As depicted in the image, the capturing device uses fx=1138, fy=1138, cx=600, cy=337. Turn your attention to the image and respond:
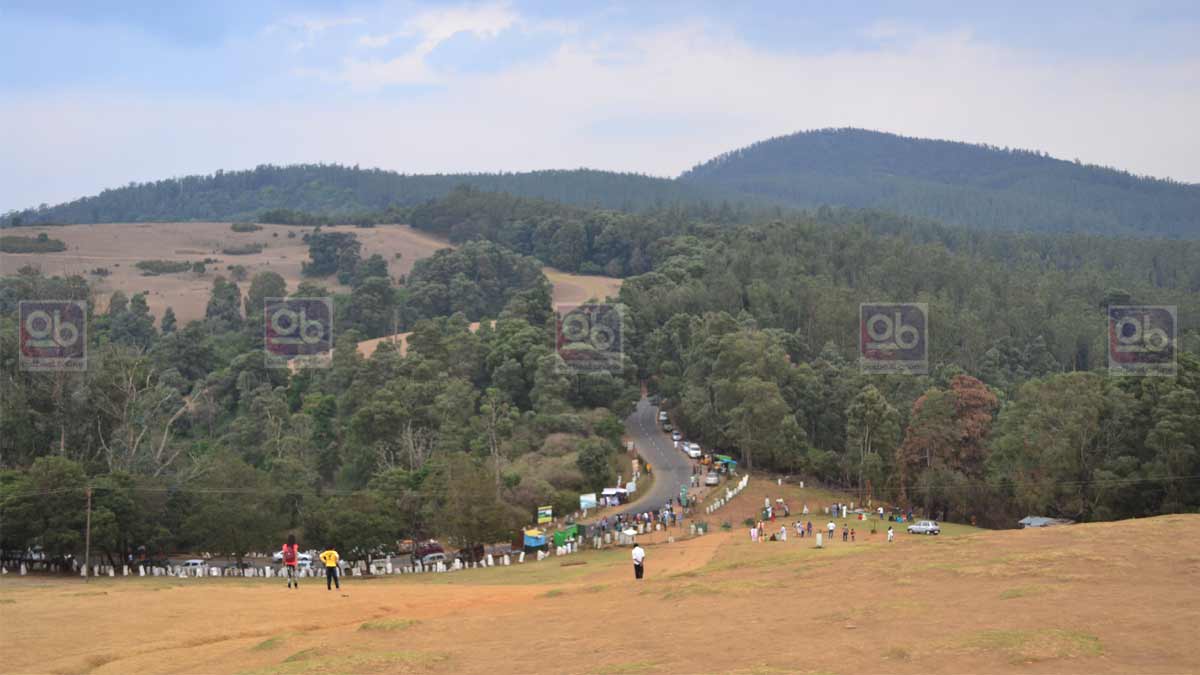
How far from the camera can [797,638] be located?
2098cm

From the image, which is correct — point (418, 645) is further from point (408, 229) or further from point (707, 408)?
point (408, 229)

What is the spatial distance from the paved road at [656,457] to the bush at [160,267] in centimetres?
10319

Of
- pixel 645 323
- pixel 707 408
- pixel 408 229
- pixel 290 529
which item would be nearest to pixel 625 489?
pixel 707 408

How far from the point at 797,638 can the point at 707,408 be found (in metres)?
52.0

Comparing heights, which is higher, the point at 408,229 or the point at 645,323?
the point at 408,229

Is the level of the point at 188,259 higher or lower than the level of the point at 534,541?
higher

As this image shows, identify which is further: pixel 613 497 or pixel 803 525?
pixel 613 497
